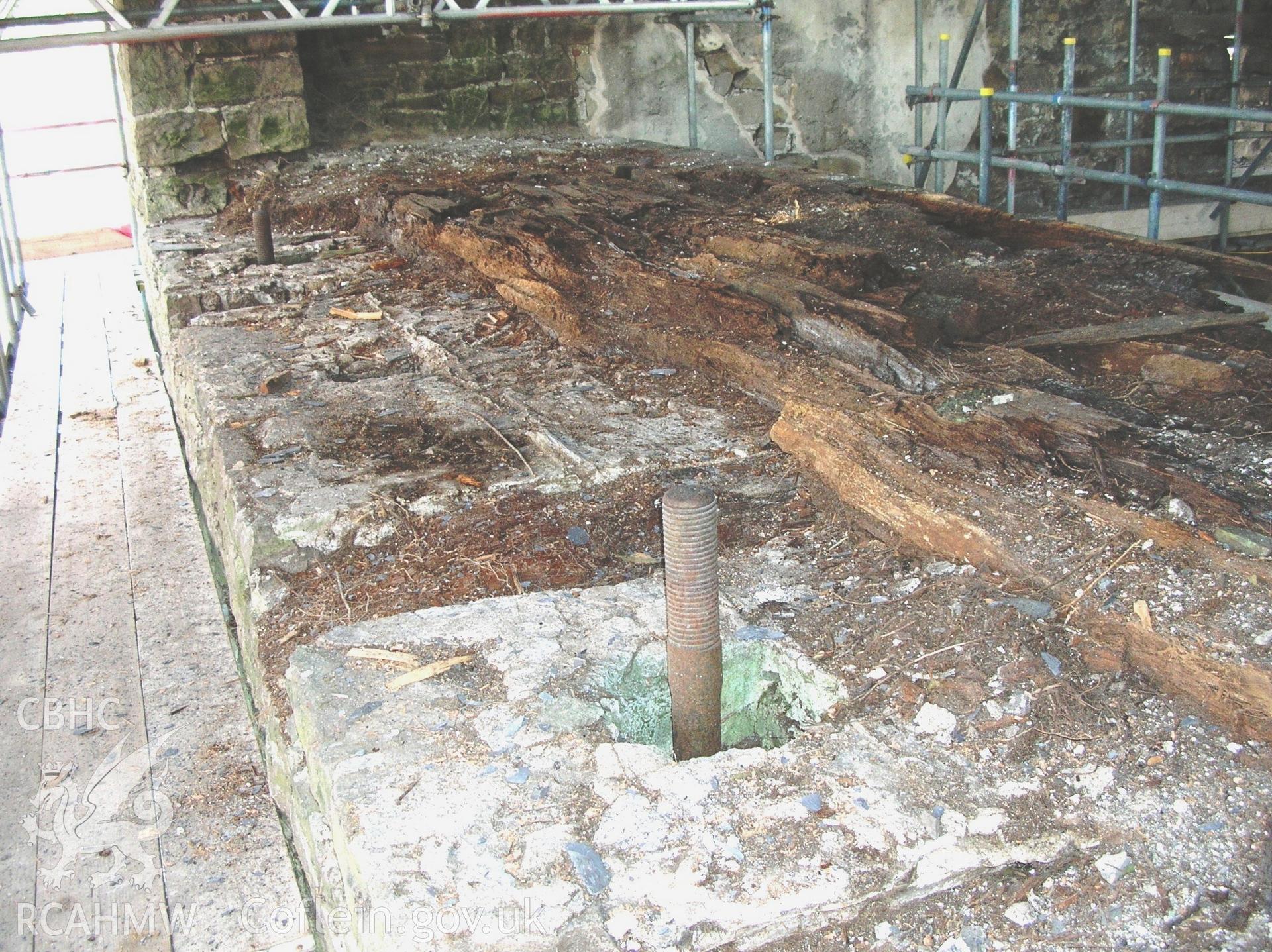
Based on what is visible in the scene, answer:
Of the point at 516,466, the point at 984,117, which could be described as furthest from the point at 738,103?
the point at 516,466

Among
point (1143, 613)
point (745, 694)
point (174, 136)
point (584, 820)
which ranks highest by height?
point (174, 136)

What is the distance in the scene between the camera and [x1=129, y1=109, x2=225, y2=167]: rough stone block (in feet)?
28.8

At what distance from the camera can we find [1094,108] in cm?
906

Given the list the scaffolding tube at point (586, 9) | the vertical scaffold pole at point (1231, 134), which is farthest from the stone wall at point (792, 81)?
the vertical scaffold pole at point (1231, 134)

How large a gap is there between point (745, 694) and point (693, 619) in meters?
0.53

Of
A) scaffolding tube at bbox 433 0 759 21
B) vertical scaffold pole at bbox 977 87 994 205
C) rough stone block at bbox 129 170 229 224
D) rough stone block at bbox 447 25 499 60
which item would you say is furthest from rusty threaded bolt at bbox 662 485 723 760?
rough stone block at bbox 447 25 499 60

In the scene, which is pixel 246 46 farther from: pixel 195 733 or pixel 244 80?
pixel 195 733

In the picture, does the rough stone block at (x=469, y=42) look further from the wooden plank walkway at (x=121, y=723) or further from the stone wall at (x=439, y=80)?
the wooden plank walkway at (x=121, y=723)

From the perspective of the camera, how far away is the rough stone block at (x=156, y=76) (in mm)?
8633

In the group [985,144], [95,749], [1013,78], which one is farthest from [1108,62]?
[95,749]

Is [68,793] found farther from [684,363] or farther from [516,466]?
[684,363]

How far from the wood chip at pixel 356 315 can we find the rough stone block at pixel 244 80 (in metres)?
3.90

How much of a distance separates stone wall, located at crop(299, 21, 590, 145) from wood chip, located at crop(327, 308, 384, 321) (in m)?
4.36

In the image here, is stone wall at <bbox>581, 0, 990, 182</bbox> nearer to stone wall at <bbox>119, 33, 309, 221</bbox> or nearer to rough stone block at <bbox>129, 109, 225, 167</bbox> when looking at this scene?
stone wall at <bbox>119, 33, 309, 221</bbox>
